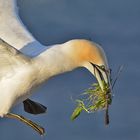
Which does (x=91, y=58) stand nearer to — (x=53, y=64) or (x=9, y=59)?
(x=53, y=64)

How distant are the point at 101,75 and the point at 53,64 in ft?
2.07

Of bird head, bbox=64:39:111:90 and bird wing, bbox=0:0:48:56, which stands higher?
bird head, bbox=64:39:111:90

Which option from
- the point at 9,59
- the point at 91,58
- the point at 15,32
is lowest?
the point at 15,32

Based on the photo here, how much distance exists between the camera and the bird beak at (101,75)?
423 inches

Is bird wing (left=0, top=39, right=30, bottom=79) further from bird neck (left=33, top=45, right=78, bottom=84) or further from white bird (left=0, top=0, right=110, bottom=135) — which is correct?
bird neck (left=33, top=45, right=78, bottom=84)

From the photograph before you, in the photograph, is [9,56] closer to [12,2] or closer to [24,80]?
[24,80]

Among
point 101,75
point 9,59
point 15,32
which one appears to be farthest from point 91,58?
point 15,32

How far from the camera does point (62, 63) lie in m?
11.0

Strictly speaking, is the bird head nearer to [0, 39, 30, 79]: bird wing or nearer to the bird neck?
the bird neck

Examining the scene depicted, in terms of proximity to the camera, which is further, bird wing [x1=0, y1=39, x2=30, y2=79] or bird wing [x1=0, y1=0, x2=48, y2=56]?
bird wing [x1=0, y1=0, x2=48, y2=56]

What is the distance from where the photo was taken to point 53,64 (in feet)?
35.9

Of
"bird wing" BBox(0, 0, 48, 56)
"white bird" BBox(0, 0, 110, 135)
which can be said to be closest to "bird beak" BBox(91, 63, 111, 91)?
"white bird" BBox(0, 0, 110, 135)

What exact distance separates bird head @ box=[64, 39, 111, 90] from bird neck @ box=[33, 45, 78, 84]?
0.09m

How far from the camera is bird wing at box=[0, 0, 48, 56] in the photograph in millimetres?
11634
